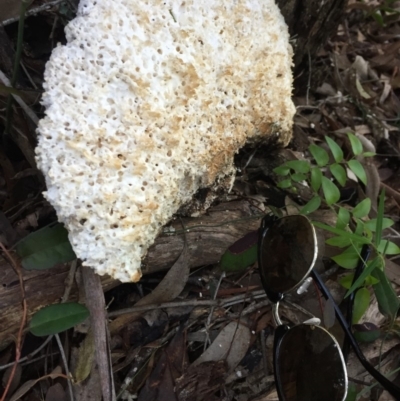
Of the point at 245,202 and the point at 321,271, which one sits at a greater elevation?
the point at 245,202

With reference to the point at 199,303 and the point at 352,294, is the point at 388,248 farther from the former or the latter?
the point at 199,303

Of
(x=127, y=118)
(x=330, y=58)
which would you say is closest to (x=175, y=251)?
(x=127, y=118)

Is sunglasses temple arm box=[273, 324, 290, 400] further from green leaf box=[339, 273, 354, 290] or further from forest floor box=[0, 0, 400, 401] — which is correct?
green leaf box=[339, 273, 354, 290]

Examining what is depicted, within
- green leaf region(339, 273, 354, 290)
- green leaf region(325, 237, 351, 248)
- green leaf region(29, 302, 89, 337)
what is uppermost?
green leaf region(29, 302, 89, 337)

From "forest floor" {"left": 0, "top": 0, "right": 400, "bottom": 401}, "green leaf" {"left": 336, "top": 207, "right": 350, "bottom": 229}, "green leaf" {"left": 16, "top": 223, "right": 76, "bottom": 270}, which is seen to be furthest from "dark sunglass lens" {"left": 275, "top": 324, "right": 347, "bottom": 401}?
"green leaf" {"left": 16, "top": 223, "right": 76, "bottom": 270}

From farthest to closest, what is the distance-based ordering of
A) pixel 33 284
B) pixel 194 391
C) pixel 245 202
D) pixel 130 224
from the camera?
pixel 245 202, pixel 194 391, pixel 33 284, pixel 130 224

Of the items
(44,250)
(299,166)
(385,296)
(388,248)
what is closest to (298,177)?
(299,166)

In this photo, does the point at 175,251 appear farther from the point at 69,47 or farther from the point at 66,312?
the point at 69,47
